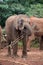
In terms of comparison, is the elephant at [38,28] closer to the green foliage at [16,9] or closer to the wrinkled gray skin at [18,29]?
the green foliage at [16,9]

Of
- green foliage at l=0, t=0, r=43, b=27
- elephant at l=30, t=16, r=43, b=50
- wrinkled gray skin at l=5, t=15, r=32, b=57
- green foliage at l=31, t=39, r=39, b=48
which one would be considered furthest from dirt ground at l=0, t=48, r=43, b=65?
green foliage at l=0, t=0, r=43, b=27

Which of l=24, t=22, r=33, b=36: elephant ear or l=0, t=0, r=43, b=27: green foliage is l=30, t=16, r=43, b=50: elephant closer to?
l=0, t=0, r=43, b=27: green foliage

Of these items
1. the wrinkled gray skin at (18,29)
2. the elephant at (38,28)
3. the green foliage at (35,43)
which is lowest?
the green foliage at (35,43)

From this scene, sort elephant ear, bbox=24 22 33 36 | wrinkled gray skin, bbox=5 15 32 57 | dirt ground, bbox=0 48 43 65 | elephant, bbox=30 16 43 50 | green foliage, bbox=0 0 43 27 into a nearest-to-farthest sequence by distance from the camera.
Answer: dirt ground, bbox=0 48 43 65
elephant ear, bbox=24 22 33 36
wrinkled gray skin, bbox=5 15 32 57
elephant, bbox=30 16 43 50
green foliage, bbox=0 0 43 27

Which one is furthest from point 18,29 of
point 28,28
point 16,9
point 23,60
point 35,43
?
point 16,9

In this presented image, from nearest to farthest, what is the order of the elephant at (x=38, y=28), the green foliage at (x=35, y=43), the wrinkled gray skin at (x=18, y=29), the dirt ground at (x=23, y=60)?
the dirt ground at (x=23, y=60)
the wrinkled gray skin at (x=18, y=29)
the elephant at (x=38, y=28)
the green foliage at (x=35, y=43)

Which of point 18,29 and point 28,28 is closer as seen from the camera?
point 28,28

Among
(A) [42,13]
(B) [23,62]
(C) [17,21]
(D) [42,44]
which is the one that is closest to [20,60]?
(B) [23,62]

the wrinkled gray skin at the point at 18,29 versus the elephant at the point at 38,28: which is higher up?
the wrinkled gray skin at the point at 18,29

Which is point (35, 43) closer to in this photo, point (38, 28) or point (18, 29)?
point (38, 28)

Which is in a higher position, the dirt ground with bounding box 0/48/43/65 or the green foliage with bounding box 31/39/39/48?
the dirt ground with bounding box 0/48/43/65

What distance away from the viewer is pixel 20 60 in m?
10.3

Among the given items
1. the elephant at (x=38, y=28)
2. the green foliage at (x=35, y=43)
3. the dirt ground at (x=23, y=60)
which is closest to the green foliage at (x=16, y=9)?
the green foliage at (x=35, y=43)

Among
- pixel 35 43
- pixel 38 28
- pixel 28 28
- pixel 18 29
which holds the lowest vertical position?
pixel 35 43
